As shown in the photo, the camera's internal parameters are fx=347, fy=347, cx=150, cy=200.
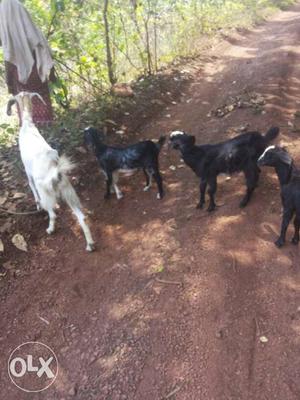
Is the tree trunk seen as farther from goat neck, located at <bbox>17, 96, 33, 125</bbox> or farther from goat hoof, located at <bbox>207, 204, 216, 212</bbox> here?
goat hoof, located at <bbox>207, 204, 216, 212</bbox>

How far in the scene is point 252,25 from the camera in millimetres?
18469

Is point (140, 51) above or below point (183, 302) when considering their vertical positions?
above

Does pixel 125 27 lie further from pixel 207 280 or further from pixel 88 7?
pixel 207 280

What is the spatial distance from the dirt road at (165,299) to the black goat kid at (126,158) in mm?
385

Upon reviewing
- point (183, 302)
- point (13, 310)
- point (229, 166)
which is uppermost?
point (229, 166)

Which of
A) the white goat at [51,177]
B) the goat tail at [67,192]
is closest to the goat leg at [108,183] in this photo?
the white goat at [51,177]

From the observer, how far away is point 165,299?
13.7 feet

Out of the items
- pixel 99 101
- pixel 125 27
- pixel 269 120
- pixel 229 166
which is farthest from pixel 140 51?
pixel 229 166

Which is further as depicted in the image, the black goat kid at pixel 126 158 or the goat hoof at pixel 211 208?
the black goat kid at pixel 126 158

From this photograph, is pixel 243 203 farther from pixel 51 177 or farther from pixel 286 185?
pixel 51 177

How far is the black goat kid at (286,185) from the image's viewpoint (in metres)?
4.34

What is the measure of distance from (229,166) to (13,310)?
3687mm

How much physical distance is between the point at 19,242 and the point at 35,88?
11.2 feet

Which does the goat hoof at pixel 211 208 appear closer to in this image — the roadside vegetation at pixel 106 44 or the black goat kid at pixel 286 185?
the black goat kid at pixel 286 185
